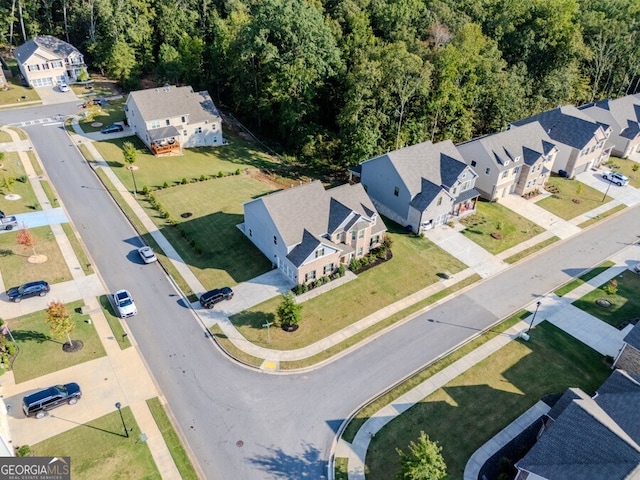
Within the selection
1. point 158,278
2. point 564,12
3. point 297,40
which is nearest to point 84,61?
point 297,40

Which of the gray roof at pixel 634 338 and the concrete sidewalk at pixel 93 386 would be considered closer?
the concrete sidewalk at pixel 93 386

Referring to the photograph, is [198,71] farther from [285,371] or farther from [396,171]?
[285,371]

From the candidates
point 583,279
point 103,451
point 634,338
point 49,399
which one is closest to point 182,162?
point 49,399

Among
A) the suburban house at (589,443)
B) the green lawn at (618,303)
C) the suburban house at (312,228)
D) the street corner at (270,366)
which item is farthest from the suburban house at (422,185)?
the suburban house at (589,443)

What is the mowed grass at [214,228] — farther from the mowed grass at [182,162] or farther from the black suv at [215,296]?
the mowed grass at [182,162]

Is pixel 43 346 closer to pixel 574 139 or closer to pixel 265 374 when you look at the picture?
pixel 265 374

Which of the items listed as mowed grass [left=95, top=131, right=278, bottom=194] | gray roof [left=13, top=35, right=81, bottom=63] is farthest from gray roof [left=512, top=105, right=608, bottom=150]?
gray roof [left=13, top=35, right=81, bottom=63]

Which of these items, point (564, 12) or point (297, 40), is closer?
point (297, 40)
